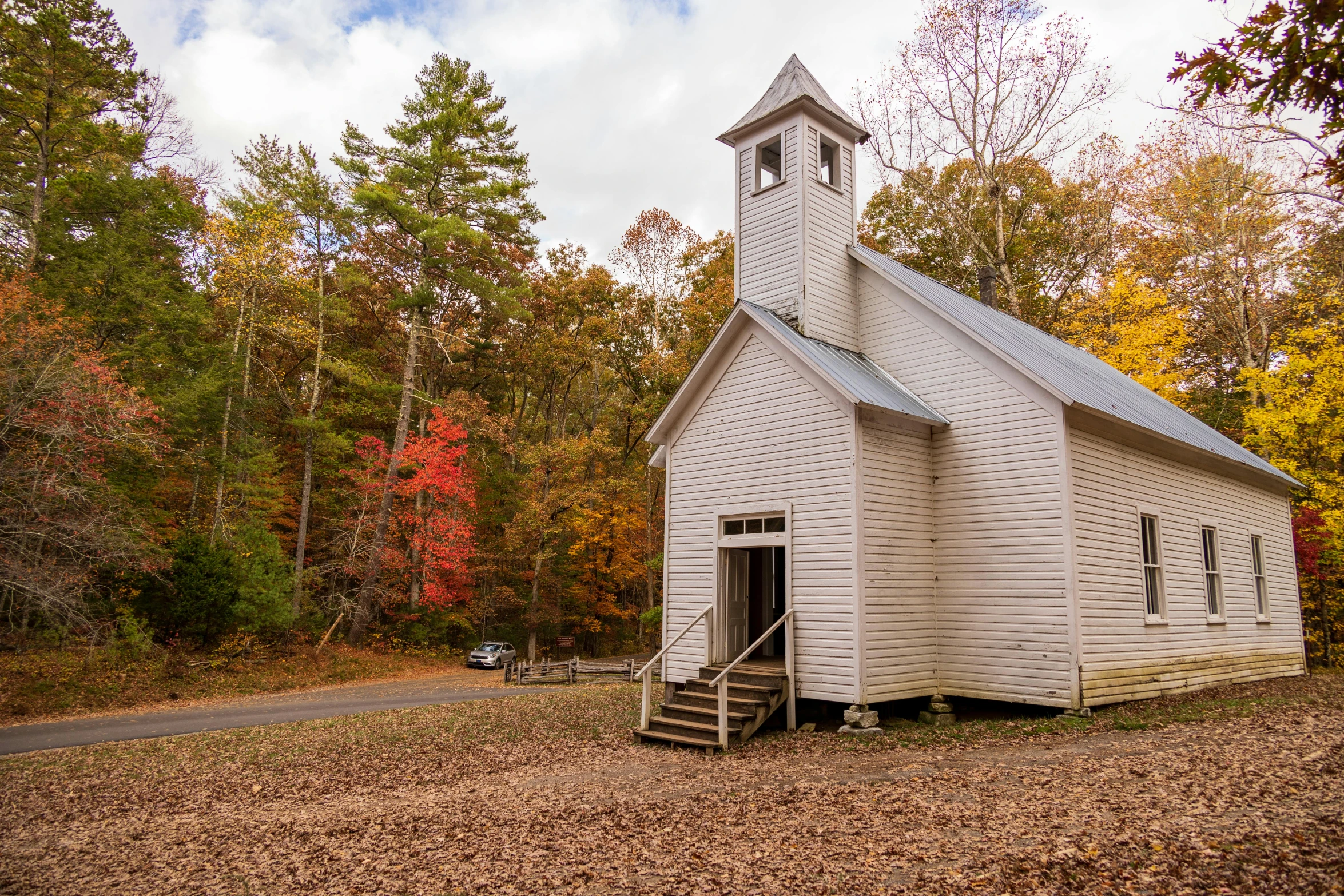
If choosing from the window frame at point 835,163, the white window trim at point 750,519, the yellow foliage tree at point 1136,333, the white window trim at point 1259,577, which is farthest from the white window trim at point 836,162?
the yellow foliage tree at point 1136,333

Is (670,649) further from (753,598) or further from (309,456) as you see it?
(309,456)

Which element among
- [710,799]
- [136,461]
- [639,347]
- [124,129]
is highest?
[124,129]

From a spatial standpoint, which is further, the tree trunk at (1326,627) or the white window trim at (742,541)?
the tree trunk at (1326,627)

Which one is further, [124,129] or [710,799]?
[124,129]

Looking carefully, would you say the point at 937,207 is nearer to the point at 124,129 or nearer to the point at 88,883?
the point at 124,129

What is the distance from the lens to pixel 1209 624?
14078 millimetres

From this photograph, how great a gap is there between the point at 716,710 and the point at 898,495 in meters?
4.12

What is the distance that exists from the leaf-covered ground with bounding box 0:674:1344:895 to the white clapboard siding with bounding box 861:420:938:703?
0.85 m

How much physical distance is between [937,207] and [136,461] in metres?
28.6

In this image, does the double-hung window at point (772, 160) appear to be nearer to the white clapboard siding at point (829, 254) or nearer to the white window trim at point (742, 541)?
the white clapboard siding at point (829, 254)

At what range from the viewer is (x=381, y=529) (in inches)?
1060

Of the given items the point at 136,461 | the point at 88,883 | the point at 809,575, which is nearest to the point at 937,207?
the point at 809,575

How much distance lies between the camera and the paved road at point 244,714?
43.4ft

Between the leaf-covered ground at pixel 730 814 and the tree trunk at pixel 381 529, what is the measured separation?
1503 centimetres
